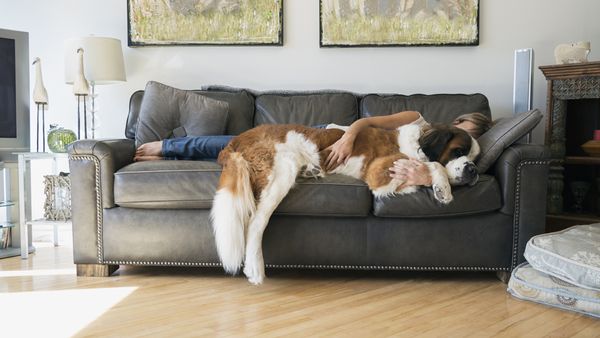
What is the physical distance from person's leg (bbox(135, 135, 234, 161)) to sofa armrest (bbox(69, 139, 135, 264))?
25 cm

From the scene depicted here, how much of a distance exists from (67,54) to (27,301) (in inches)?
68.7

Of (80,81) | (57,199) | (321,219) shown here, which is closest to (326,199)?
(321,219)

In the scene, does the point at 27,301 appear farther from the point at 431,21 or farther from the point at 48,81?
the point at 431,21

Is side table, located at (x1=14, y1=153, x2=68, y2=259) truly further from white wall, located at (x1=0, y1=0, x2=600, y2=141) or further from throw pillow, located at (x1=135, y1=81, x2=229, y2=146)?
white wall, located at (x1=0, y1=0, x2=600, y2=141)

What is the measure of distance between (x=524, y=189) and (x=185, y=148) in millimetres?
1603

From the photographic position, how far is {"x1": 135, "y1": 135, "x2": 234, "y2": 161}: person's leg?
265 centimetres

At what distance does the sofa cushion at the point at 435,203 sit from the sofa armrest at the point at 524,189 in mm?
85

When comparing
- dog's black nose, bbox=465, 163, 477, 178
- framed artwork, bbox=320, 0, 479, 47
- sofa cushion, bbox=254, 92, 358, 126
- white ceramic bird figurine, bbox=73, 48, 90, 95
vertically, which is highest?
framed artwork, bbox=320, 0, 479, 47

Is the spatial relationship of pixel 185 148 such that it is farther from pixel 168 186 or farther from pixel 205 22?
pixel 205 22

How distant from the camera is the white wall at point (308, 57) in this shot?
11.5 ft

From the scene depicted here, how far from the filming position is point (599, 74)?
291 centimetres

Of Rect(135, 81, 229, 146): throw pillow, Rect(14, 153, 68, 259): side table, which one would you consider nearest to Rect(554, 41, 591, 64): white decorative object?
Rect(135, 81, 229, 146): throw pillow

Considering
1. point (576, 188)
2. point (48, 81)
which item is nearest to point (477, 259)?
point (576, 188)

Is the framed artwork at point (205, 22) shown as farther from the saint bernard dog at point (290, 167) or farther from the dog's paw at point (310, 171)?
the dog's paw at point (310, 171)
